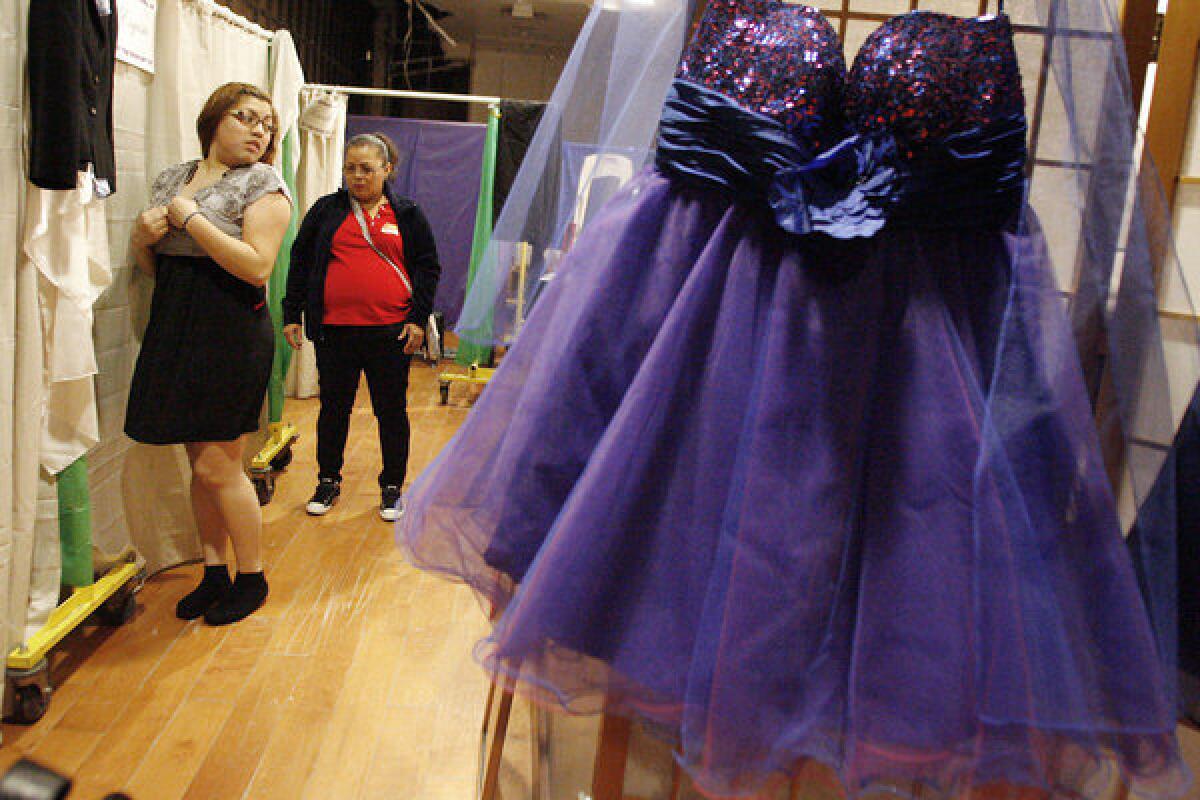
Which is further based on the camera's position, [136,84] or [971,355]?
[136,84]

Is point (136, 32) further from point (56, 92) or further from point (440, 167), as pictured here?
point (440, 167)

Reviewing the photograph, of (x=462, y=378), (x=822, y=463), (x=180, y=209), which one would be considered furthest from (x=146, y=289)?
(x=462, y=378)

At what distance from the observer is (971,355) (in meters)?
1.06

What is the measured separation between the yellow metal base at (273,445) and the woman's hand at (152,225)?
1.28m

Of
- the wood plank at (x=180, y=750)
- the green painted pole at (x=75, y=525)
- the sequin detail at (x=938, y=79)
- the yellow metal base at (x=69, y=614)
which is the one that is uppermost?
the sequin detail at (x=938, y=79)

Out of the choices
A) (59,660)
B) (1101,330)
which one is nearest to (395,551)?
(59,660)

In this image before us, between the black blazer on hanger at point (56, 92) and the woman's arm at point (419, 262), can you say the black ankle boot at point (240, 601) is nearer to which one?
the woman's arm at point (419, 262)

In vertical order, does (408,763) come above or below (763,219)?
below

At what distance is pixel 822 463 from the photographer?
1002 mm

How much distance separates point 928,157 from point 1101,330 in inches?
11.6

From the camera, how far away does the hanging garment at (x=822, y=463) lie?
921 millimetres

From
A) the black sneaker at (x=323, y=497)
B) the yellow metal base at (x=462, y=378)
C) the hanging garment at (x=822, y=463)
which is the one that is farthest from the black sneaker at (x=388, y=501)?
the hanging garment at (x=822, y=463)

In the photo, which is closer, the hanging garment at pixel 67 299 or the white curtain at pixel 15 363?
the white curtain at pixel 15 363

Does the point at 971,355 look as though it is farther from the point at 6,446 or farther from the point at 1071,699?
the point at 6,446
